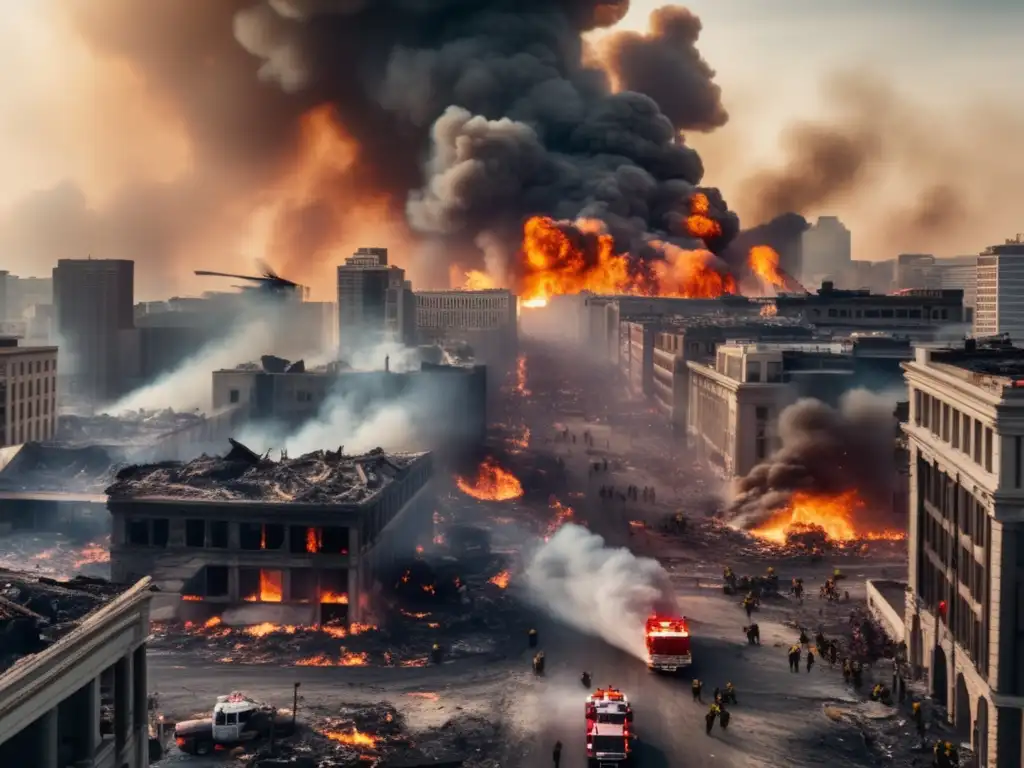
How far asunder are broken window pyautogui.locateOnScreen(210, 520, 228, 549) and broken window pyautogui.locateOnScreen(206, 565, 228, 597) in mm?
891

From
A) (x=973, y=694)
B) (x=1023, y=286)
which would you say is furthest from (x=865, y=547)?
(x=1023, y=286)

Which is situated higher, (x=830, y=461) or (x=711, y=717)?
(x=830, y=461)

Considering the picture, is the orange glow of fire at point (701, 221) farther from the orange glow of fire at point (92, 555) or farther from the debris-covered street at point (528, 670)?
the orange glow of fire at point (92, 555)

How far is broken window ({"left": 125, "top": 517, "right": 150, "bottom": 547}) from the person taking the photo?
48.2 metres

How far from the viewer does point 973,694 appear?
33188 mm

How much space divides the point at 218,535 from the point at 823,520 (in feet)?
114

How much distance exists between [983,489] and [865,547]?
103ft

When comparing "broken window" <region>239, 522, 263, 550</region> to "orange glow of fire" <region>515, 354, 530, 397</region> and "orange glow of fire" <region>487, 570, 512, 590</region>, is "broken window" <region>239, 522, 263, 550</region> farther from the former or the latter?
"orange glow of fire" <region>515, 354, 530, 397</region>

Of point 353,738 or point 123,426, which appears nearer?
point 353,738

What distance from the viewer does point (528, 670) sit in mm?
40906

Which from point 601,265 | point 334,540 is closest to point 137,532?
point 334,540

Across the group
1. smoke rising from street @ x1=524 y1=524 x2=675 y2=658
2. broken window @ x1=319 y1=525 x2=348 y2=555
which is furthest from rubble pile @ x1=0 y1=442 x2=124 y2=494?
smoke rising from street @ x1=524 y1=524 x2=675 y2=658

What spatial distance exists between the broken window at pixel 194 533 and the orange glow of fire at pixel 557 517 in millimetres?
20226

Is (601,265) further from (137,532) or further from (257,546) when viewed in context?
(137,532)
